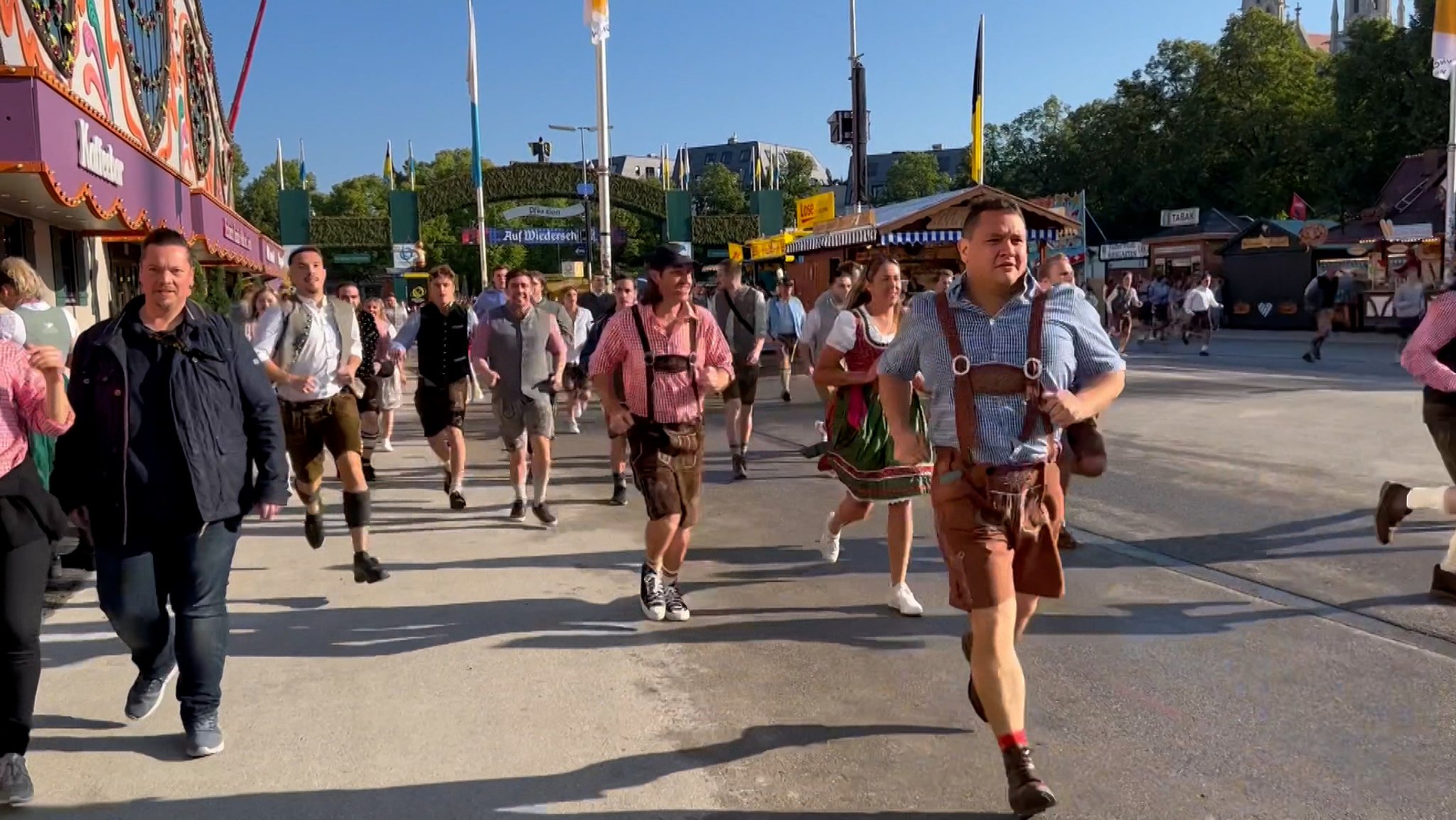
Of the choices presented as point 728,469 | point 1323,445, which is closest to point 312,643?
point 728,469

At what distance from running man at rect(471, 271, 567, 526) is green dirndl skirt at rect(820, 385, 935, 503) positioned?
106 inches

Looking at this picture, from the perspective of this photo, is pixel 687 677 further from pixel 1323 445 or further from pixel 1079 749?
pixel 1323 445

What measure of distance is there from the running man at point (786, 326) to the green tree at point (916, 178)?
91.0m

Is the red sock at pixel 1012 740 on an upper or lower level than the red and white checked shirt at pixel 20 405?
lower

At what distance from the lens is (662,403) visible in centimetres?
547

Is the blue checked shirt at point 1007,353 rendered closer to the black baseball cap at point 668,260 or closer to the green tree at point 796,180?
the black baseball cap at point 668,260

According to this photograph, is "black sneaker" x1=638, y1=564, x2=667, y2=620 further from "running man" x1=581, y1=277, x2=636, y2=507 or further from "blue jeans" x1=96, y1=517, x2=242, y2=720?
"blue jeans" x1=96, y1=517, x2=242, y2=720

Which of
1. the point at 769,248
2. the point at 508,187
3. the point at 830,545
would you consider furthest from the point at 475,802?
the point at 508,187

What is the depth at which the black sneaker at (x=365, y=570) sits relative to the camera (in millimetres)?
6316

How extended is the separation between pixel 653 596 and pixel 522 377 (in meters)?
3.00

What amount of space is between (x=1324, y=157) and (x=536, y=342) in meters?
43.8

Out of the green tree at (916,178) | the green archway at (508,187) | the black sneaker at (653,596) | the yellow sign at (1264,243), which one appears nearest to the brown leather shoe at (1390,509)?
the black sneaker at (653,596)

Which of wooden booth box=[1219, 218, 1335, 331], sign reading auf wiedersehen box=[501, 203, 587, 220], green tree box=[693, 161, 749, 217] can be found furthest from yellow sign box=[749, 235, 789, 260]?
green tree box=[693, 161, 749, 217]

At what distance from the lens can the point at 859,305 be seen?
20.4 feet
